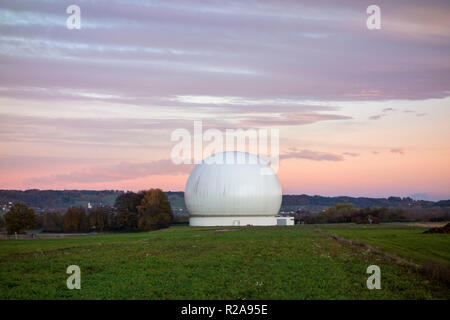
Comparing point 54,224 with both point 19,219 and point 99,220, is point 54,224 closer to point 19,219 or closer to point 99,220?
point 99,220

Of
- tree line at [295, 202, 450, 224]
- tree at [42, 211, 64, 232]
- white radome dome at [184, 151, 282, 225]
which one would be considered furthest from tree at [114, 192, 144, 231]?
tree line at [295, 202, 450, 224]

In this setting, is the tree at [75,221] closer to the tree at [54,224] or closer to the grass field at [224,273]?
the tree at [54,224]

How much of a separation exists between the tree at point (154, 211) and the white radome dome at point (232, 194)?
417cm

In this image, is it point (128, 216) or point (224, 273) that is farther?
point (128, 216)

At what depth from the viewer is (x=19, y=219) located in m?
56.1

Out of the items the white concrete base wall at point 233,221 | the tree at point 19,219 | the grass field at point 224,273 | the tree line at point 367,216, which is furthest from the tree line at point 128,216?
the grass field at point 224,273

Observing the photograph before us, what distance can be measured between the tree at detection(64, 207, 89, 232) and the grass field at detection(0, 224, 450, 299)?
138 feet

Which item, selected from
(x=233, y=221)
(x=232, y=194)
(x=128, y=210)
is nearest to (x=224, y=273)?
(x=232, y=194)

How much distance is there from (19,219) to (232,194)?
79.6 ft

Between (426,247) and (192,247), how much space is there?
1281cm

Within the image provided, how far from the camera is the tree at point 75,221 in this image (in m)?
69.2

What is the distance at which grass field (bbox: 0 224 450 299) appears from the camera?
50.6 ft
